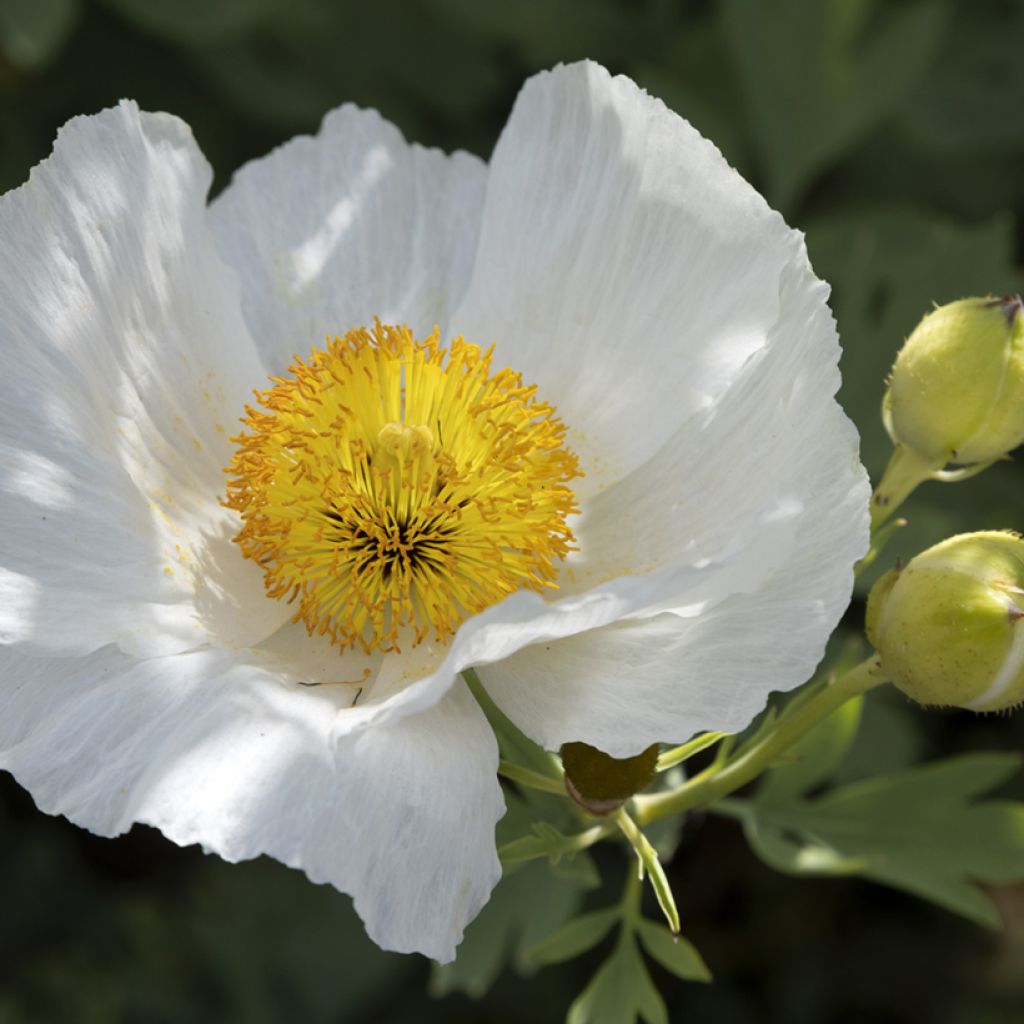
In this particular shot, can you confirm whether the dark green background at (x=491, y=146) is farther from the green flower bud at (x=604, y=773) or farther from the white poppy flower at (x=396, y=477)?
the green flower bud at (x=604, y=773)

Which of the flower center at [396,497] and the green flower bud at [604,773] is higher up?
the flower center at [396,497]

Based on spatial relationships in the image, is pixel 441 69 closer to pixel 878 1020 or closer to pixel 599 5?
pixel 599 5

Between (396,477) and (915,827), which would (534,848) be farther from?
(915,827)

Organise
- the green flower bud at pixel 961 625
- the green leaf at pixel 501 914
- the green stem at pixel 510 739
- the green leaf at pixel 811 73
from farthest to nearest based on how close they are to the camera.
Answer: the green leaf at pixel 811 73
the green leaf at pixel 501 914
the green stem at pixel 510 739
the green flower bud at pixel 961 625

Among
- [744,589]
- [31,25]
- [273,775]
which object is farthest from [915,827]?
[31,25]

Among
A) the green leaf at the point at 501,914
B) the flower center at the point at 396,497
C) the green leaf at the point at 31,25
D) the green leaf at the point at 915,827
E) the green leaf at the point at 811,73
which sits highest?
the green leaf at the point at 811,73

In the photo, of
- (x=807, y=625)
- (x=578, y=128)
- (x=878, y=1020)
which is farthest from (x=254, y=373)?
(x=878, y=1020)

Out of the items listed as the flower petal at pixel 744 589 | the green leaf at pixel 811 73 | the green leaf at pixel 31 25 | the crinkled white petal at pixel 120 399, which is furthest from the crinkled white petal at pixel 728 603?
the green leaf at pixel 31 25
